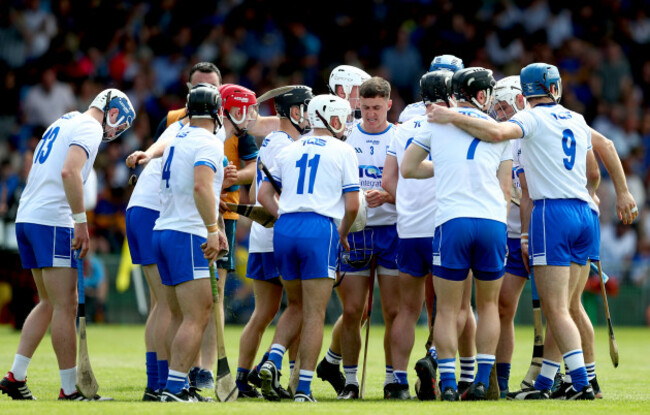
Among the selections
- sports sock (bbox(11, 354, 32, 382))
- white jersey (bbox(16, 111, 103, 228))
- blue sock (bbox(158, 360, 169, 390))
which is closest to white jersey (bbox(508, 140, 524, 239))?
blue sock (bbox(158, 360, 169, 390))

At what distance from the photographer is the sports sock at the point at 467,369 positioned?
821 cm

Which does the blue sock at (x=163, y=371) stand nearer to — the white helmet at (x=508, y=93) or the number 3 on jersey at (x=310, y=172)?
the number 3 on jersey at (x=310, y=172)

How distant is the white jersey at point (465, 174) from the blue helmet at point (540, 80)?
24.0 inches

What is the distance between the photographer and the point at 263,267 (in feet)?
29.2

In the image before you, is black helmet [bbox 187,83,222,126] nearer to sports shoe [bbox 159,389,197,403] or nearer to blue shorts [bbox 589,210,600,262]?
sports shoe [bbox 159,389,197,403]

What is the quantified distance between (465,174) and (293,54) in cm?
1374

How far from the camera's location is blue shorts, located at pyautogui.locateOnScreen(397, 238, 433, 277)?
841cm

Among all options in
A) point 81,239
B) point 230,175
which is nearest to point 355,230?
point 230,175

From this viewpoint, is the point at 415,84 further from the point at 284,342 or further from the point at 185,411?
the point at 185,411

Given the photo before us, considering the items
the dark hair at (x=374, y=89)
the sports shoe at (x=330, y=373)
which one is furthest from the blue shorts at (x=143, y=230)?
the dark hair at (x=374, y=89)

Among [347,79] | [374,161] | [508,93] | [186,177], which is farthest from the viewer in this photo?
[347,79]

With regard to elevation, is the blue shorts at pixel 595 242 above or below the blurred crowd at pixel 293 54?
below

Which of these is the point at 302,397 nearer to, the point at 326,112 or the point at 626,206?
the point at 326,112

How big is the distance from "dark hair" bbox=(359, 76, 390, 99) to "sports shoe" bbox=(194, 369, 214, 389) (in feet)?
9.45
